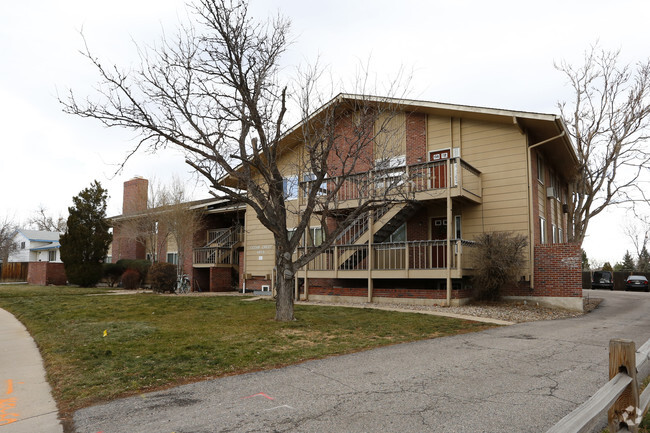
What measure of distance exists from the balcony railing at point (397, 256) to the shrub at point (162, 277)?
7.25m

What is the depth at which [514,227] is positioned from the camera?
1595cm

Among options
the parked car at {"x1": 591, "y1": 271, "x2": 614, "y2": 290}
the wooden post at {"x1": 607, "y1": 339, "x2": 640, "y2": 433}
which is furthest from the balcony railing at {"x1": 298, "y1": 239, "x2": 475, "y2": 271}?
the parked car at {"x1": 591, "y1": 271, "x2": 614, "y2": 290}

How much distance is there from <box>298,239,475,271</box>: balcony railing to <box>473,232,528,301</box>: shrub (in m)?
0.56

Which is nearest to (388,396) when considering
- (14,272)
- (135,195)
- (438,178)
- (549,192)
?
(438,178)

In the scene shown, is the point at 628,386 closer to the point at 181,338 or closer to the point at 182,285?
the point at 181,338

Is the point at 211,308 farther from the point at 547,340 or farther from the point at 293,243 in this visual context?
the point at 547,340

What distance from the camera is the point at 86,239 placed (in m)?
27.3

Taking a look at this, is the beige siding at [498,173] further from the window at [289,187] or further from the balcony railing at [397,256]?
the window at [289,187]

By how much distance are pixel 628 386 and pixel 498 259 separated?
11223mm

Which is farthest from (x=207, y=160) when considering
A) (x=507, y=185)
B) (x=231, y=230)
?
(x=231, y=230)

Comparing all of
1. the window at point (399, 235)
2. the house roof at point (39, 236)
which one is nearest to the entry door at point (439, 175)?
the window at point (399, 235)

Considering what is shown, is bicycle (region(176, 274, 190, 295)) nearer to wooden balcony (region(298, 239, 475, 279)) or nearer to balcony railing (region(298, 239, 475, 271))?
wooden balcony (region(298, 239, 475, 279))

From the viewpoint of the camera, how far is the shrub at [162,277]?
21500 mm

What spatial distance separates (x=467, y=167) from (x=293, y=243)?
7829 millimetres
